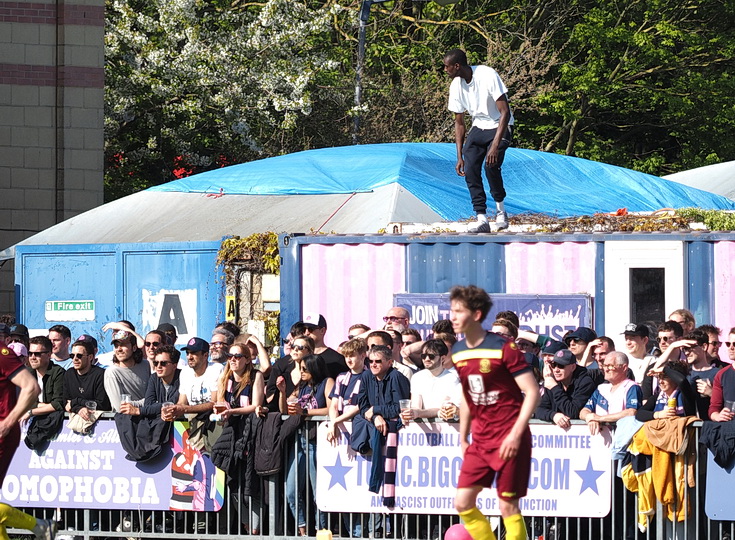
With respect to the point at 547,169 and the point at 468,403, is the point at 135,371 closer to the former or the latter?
the point at 468,403

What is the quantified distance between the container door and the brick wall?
14681 millimetres

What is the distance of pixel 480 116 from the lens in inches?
516

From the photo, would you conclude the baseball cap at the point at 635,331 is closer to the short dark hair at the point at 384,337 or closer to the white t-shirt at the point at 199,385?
the short dark hair at the point at 384,337

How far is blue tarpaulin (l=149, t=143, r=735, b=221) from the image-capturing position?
1984cm

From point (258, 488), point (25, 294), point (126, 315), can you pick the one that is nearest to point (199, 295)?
point (126, 315)

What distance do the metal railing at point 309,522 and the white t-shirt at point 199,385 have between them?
81 cm

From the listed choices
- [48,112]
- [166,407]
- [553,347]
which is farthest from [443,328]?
[48,112]

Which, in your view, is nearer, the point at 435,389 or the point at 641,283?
the point at 435,389

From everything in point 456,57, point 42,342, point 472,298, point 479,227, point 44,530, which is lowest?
point 44,530

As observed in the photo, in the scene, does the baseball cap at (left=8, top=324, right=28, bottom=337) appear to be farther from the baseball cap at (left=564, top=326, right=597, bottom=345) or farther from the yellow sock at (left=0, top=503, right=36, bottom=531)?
the baseball cap at (left=564, top=326, right=597, bottom=345)

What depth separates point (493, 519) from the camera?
9.91 metres

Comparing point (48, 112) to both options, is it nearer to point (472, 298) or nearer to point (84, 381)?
point (84, 381)

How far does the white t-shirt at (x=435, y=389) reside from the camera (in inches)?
390

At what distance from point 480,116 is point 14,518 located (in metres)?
6.55
